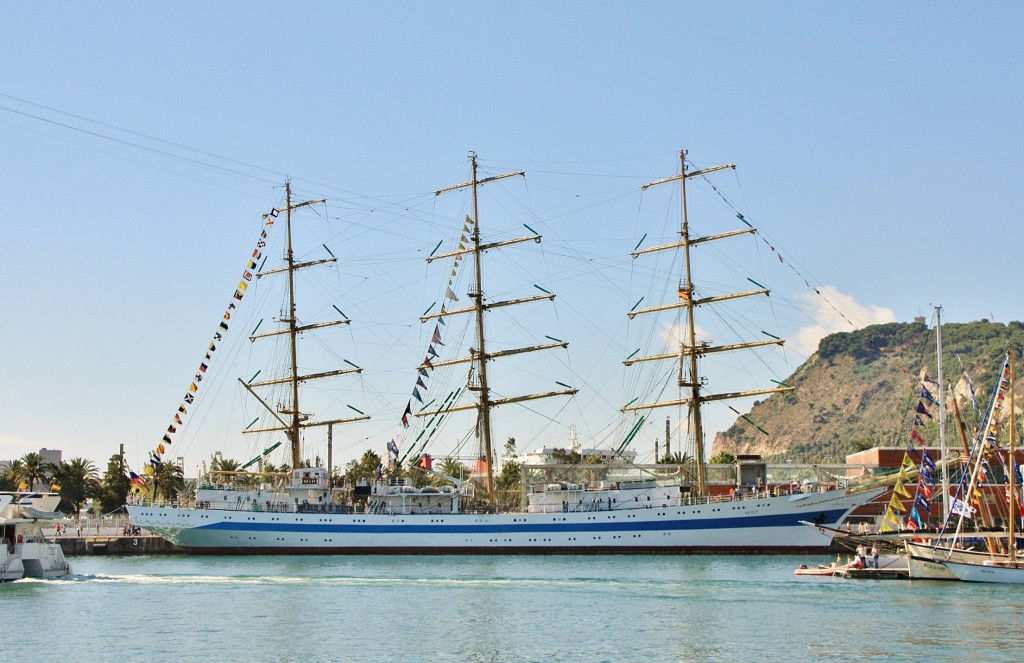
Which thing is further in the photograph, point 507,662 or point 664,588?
point 664,588

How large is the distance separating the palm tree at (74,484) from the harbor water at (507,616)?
36891 millimetres

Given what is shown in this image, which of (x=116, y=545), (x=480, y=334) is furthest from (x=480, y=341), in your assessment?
(x=116, y=545)

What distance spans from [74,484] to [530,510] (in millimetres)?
37677

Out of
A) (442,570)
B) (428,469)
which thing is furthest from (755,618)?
(428,469)

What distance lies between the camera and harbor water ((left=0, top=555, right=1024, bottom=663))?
2914cm

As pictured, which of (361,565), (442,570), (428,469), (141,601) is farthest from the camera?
(428,469)

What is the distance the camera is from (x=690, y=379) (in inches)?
2660

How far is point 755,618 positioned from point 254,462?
3989 centimetres

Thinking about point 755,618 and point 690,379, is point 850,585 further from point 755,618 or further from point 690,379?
point 690,379

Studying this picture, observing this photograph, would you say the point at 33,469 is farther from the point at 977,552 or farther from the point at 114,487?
the point at 977,552

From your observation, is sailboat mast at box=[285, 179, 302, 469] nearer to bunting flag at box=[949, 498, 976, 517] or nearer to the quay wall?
the quay wall

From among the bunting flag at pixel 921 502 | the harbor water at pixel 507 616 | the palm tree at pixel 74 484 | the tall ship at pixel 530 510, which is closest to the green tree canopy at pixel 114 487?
the palm tree at pixel 74 484

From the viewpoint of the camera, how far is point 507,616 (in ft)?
116

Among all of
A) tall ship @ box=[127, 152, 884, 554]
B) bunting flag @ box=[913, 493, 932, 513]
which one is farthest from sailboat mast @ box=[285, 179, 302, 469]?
bunting flag @ box=[913, 493, 932, 513]
